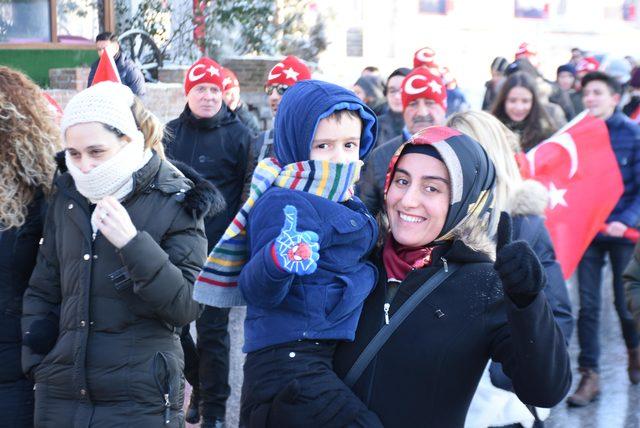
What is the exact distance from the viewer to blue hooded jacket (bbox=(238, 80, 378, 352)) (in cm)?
265

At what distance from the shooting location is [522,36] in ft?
116

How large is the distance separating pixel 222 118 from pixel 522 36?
29.7 m

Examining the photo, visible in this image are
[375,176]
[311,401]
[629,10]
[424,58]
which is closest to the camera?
[311,401]

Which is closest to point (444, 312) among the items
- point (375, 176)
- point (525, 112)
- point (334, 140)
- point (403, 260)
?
point (403, 260)

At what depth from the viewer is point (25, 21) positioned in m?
14.1

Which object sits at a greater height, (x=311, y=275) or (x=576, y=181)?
(x=311, y=275)

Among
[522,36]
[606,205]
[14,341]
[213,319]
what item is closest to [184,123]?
[213,319]

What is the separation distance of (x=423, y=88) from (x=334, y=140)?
10.9 feet

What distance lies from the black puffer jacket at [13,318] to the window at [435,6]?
31.0 meters

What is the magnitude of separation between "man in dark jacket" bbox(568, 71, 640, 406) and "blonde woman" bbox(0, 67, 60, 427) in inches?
163

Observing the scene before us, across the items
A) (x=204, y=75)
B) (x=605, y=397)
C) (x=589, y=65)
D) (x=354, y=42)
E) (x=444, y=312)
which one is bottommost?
(x=605, y=397)

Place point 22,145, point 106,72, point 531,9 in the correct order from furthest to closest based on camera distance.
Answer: point 531,9, point 106,72, point 22,145

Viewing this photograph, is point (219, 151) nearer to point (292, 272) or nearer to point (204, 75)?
point (204, 75)

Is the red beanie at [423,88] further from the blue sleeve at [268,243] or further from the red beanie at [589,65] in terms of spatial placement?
the red beanie at [589,65]
